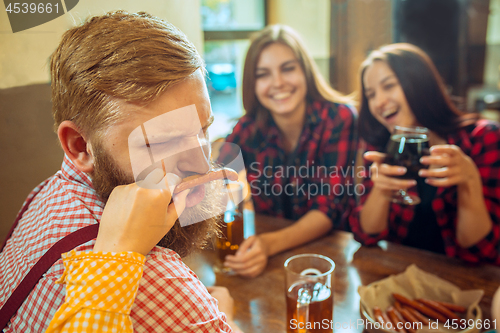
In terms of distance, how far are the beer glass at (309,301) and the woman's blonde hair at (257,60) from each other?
1.20 metres

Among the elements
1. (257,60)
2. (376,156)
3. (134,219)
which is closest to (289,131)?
(257,60)

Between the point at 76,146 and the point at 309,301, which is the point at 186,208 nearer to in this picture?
the point at 76,146

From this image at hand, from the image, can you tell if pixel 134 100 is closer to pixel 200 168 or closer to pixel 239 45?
pixel 200 168

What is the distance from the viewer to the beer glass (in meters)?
0.78

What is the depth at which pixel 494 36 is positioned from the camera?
128 inches

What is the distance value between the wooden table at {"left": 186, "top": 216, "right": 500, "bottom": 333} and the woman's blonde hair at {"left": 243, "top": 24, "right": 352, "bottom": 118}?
91 centimetres

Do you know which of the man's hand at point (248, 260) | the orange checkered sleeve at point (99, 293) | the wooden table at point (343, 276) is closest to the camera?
the orange checkered sleeve at point (99, 293)

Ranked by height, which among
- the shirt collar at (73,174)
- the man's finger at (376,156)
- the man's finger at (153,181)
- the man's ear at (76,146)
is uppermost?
the man's ear at (76,146)

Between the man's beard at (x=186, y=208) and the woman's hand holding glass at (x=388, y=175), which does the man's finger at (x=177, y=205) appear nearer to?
the man's beard at (x=186, y=208)

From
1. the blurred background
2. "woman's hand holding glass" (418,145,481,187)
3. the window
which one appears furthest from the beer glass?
the window

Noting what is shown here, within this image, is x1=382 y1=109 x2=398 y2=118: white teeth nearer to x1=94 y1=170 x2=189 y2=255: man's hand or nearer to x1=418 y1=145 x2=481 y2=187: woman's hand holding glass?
x1=418 y1=145 x2=481 y2=187: woman's hand holding glass

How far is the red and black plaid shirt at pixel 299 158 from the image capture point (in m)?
1.77


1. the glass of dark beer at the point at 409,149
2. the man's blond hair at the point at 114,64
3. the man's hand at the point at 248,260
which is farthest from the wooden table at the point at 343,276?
the man's blond hair at the point at 114,64

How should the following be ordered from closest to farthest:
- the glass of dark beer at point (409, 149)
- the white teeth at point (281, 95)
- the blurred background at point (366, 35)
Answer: the glass of dark beer at point (409, 149) → the white teeth at point (281, 95) → the blurred background at point (366, 35)
